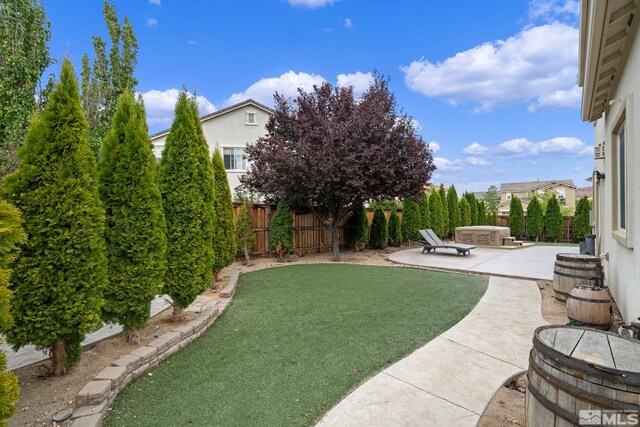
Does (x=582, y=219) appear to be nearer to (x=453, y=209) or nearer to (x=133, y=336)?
(x=453, y=209)

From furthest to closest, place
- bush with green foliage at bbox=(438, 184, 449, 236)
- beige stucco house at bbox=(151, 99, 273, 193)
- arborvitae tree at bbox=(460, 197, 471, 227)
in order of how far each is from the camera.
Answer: arborvitae tree at bbox=(460, 197, 471, 227) → beige stucco house at bbox=(151, 99, 273, 193) → bush with green foliage at bbox=(438, 184, 449, 236)

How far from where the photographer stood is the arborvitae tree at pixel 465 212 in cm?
1916

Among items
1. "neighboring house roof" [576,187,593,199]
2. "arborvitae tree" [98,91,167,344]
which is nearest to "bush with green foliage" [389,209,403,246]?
"arborvitae tree" [98,91,167,344]

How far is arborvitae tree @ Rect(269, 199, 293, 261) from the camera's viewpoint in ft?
34.0

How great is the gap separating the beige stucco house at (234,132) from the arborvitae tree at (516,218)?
1547cm

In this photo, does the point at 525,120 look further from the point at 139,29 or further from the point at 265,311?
the point at 139,29

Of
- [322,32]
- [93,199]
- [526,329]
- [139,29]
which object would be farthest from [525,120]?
[139,29]

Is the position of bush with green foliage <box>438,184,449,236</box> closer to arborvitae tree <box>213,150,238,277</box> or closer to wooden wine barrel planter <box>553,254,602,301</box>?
wooden wine barrel planter <box>553,254,602,301</box>

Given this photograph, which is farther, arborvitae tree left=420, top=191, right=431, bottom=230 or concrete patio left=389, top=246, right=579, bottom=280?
arborvitae tree left=420, top=191, right=431, bottom=230

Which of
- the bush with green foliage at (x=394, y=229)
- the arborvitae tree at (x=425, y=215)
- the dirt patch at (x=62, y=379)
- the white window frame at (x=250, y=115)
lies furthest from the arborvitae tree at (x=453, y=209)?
the dirt patch at (x=62, y=379)

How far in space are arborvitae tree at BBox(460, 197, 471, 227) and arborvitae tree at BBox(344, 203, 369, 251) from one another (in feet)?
30.0

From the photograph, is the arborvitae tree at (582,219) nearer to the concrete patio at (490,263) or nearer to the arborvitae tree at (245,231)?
the concrete patio at (490,263)

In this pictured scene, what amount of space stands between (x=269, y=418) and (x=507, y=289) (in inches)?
226

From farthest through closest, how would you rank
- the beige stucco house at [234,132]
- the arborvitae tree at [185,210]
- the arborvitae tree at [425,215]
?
the beige stucco house at [234,132] → the arborvitae tree at [425,215] → the arborvitae tree at [185,210]
